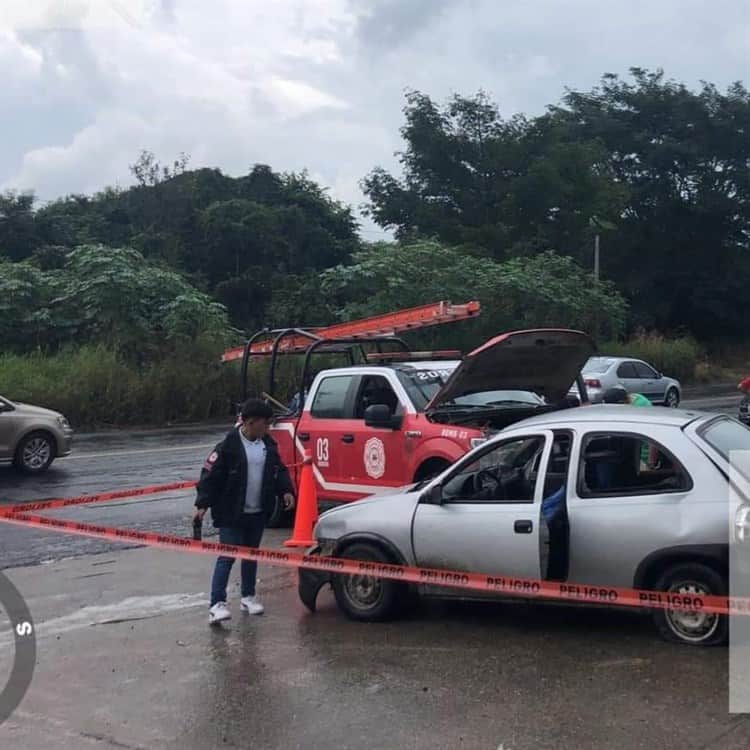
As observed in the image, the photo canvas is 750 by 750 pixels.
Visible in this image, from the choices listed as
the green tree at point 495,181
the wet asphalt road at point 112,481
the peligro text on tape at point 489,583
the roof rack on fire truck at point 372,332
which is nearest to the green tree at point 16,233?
the green tree at point 495,181

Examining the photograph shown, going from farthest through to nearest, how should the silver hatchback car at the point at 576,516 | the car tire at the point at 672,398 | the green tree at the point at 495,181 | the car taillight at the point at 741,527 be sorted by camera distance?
the green tree at the point at 495,181 → the car tire at the point at 672,398 → the silver hatchback car at the point at 576,516 → the car taillight at the point at 741,527

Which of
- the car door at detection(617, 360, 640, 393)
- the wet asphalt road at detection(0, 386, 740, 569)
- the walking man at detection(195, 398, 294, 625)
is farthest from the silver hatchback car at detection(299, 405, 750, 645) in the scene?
the car door at detection(617, 360, 640, 393)

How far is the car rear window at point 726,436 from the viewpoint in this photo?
6.55 metres

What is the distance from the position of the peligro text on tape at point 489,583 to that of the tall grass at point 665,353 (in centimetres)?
3231

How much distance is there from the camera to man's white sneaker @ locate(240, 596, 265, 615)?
767 centimetres

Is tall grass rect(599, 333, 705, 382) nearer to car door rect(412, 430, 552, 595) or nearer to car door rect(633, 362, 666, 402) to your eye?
car door rect(633, 362, 666, 402)

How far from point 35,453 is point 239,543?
9385mm

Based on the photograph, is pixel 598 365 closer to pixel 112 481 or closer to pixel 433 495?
pixel 112 481

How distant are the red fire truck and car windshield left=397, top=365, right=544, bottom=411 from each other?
0.5 inches

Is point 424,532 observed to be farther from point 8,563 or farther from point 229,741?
point 8,563

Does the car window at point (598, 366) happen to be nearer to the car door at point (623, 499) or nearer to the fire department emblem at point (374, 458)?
the fire department emblem at point (374, 458)

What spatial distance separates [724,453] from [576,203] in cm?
4033

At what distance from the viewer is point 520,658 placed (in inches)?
251

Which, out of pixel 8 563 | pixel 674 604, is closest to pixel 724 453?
pixel 674 604
